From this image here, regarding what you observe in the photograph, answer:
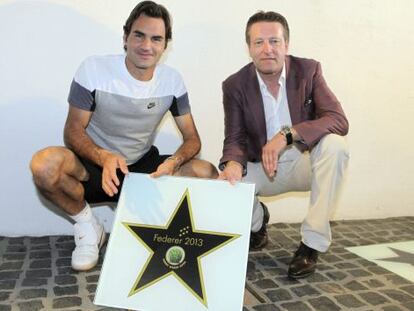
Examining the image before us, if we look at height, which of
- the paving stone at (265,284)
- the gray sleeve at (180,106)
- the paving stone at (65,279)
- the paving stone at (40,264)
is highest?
the gray sleeve at (180,106)

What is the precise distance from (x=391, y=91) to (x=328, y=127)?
53.3 inches

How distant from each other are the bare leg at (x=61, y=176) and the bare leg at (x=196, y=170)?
1.60ft

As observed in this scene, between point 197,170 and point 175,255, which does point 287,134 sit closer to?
point 197,170

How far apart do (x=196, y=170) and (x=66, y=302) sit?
0.88 m

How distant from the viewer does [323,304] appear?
2.00 metres

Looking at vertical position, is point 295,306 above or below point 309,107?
below

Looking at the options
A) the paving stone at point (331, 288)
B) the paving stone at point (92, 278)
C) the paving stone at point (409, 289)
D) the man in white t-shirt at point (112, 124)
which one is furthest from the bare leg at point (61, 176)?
the paving stone at point (409, 289)

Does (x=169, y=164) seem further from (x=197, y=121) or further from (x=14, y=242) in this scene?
(x=14, y=242)

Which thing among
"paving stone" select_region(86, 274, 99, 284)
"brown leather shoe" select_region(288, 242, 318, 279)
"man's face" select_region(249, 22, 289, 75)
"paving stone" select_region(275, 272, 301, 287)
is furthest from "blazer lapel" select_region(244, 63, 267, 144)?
"paving stone" select_region(86, 274, 99, 284)

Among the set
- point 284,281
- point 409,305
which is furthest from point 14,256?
point 409,305

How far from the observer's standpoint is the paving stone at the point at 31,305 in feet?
6.12

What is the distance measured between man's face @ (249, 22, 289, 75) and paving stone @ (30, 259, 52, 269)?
145 centimetres

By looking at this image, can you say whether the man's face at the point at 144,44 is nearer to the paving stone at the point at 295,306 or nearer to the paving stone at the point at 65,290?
the paving stone at the point at 65,290

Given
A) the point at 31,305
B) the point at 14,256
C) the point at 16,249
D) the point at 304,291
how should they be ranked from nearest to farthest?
the point at 31,305 → the point at 304,291 → the point at 14,256 → the point at 16,249
